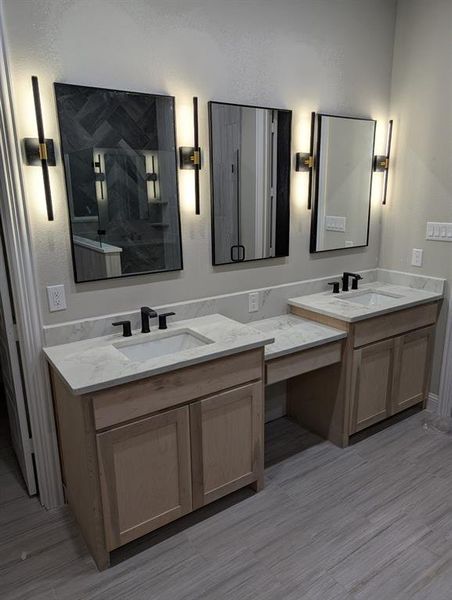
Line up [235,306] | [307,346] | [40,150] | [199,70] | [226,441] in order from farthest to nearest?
1. [235,306]
2. [307,346]
3. [199,70]
4. [226,441]
5. [40,150]

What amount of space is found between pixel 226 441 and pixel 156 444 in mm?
396

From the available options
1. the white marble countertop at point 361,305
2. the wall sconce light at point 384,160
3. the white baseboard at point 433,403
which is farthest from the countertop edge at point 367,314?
the wall sconce light at point 384,160

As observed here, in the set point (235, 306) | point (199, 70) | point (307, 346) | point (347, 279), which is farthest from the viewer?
point (347, 279)

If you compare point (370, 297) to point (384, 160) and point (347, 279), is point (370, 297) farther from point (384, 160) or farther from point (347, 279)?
point (384, 160)

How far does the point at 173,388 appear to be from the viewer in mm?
1936

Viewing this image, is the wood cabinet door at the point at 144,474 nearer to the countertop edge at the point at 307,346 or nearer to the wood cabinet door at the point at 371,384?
the countertop edge at the point at 307,346

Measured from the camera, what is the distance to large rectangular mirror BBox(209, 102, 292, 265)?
8.14ft

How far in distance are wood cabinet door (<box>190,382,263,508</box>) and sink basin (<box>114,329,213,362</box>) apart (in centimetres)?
32

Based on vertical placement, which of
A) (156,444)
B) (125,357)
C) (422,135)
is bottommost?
(156,444)

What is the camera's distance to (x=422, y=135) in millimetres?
3021

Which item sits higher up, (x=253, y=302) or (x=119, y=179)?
(x=119, y=179)

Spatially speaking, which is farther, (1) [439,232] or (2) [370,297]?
(2) [370,297]

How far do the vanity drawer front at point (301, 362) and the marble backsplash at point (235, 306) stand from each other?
0.46 meters

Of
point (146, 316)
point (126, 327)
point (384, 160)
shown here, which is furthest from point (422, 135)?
point (126, 327)
